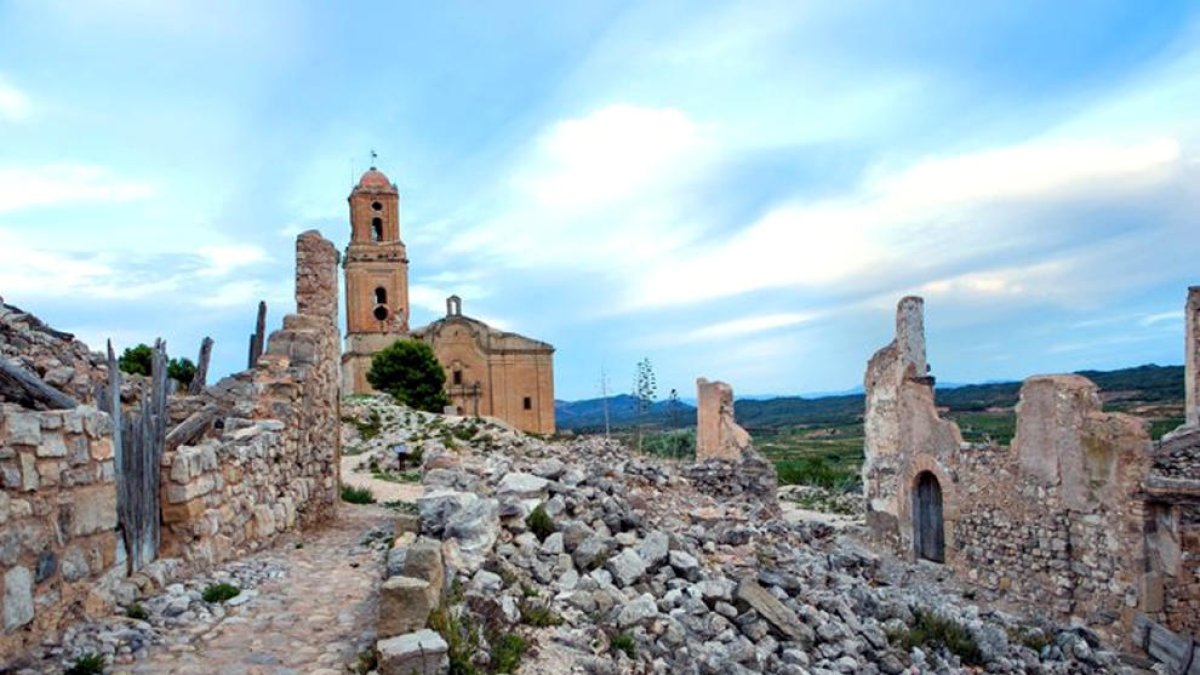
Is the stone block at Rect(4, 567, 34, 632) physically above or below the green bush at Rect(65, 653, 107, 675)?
above

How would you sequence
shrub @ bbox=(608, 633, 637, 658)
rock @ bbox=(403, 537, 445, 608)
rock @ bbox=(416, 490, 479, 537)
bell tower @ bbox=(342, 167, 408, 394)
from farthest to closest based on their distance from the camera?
bell tower @ bbox=(342, 167, 408, 394), rock @ bbox=(416, 490, 479, 537), shrub @ bbox=(608, 633, 637, 658), rock @ bbox=(403, 537, 445, 608)

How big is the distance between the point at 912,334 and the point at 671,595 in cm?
1007

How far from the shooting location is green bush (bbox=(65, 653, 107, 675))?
4691mm

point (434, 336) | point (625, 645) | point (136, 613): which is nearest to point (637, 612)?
point (625, 645)

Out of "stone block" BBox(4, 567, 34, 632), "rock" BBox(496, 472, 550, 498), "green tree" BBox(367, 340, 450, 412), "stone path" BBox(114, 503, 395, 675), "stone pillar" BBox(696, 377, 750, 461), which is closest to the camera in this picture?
"stone block" BBox(4, 567, 34, 632)

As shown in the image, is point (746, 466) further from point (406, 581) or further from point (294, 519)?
point (406, 581)

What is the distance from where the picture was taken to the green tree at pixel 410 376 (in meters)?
42.3

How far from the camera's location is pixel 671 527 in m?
9.43

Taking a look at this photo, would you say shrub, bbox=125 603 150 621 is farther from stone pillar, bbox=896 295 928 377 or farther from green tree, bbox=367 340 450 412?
green tree, bbox=367 340 450 412

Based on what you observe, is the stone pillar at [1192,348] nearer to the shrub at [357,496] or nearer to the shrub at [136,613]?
the shrub at [357,496]

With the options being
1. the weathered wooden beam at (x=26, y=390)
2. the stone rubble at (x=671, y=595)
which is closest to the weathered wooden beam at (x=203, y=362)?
the stone rubble at (x=671, y=595)

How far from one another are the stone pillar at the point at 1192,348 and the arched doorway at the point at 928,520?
610 cm

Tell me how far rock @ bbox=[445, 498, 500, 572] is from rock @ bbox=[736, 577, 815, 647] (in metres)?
2.27

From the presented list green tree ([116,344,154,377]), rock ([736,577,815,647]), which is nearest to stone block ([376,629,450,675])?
rock ([736,577,815,647])
